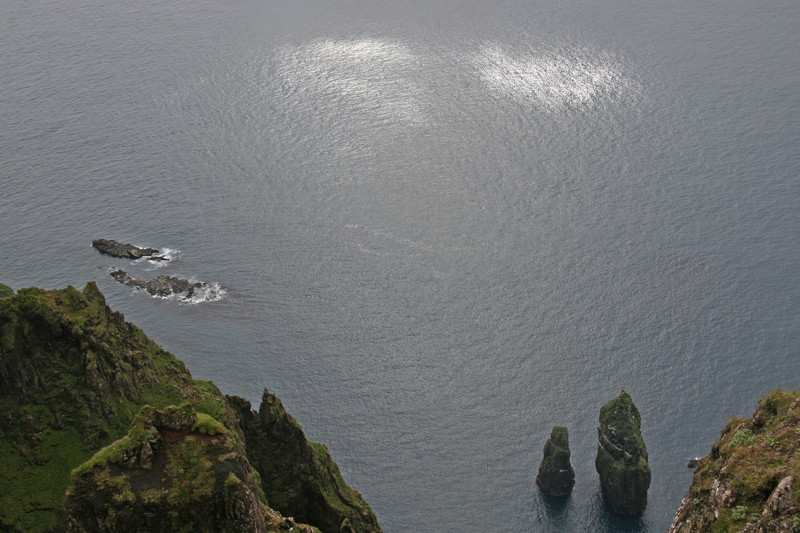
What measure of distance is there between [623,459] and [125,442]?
7956cm

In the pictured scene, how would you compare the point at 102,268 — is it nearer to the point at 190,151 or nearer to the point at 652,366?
the point at 190,151

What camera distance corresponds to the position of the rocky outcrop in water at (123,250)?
6368 inches

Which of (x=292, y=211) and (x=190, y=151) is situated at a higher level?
(x=190, y=151)

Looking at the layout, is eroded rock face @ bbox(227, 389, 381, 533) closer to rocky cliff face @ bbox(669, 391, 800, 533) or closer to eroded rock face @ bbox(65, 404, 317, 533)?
eroded rock face @ bbox(65, 404, 317, 533)

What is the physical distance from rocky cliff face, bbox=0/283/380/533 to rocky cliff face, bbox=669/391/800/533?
21.3m

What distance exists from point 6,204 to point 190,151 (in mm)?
37214

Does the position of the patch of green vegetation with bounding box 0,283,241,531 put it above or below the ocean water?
below

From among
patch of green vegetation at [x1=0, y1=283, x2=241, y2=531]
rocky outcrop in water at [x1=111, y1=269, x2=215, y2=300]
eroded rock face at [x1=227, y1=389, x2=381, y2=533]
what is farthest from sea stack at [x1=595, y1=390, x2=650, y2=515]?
rocky outcrop in water at [x1=111, y1=269, x2=215, y2=300]

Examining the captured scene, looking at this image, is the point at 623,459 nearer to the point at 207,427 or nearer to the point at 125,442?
the point at 207,427

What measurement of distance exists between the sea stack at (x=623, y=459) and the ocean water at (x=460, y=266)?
9.35ft

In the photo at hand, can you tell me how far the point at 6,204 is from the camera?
176250 millimetres

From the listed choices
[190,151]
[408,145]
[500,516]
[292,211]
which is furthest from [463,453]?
[190,151]

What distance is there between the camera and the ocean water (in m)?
127

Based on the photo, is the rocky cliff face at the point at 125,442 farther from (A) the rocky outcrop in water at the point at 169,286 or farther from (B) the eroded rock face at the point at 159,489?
(A) the rocky outcrop in water at the point at 169,286
